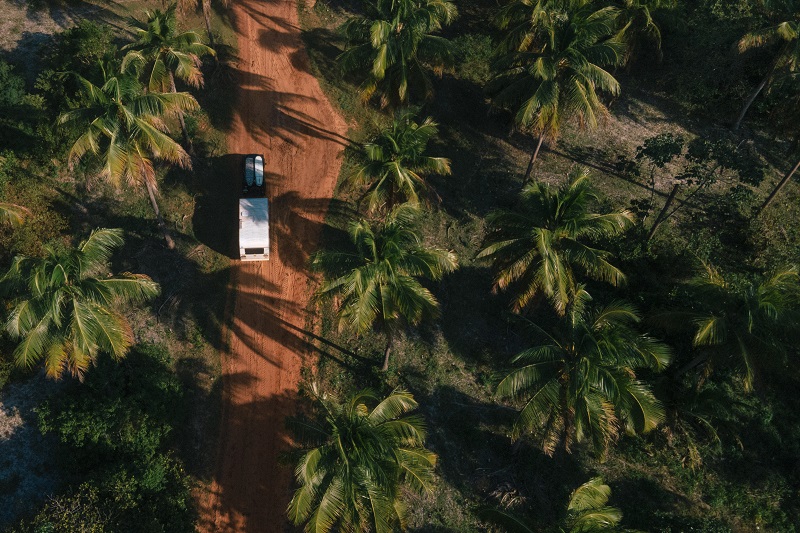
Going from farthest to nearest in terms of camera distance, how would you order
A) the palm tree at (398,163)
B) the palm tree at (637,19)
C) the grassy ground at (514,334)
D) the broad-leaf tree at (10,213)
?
the palm tree at (637,19) → the palm tree at (398,163) → the broad-leaf tree at (10,213) → the grassy ground at (514,334)

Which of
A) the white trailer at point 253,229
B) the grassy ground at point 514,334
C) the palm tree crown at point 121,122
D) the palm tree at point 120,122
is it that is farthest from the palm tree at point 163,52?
the grassy ground at point 514,334

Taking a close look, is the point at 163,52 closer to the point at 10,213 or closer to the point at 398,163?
the point at 10,213

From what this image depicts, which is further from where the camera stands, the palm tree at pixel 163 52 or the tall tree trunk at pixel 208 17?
the tall tree trunk at pixel 208 17

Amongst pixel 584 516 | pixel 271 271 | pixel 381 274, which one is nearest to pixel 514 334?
pixel 381 274

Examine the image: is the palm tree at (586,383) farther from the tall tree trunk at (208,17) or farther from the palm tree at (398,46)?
the tall tree trunk at (208,17)

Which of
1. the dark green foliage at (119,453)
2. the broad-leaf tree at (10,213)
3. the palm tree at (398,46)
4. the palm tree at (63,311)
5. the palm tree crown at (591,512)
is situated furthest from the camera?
the palm tree at (398,46)
